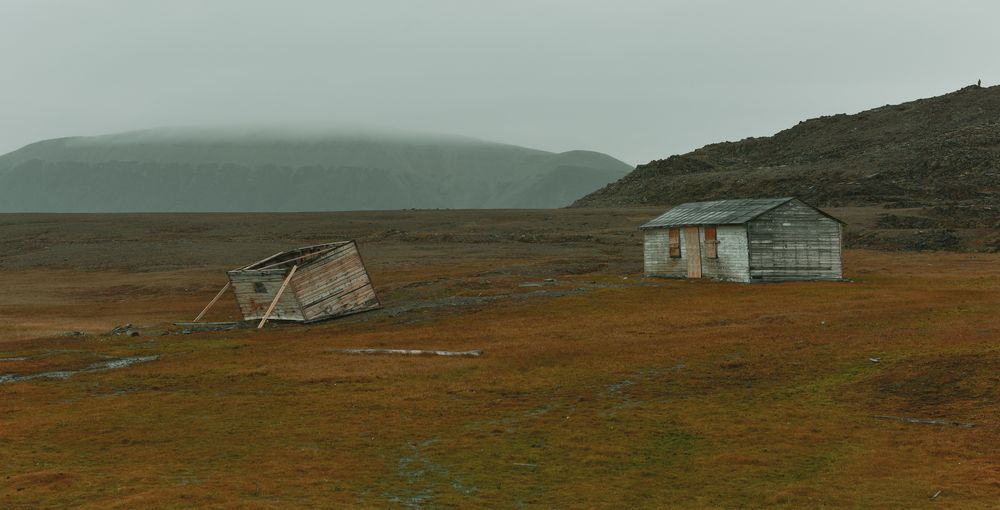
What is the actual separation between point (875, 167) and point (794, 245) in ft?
236

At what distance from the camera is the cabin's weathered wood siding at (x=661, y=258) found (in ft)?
171

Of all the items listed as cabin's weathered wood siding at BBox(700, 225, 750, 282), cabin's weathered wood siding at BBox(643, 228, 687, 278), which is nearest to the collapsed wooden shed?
cabin's weathered wood siding at BBox(643, 228, 687, 278)

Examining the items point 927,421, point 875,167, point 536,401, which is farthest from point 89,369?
point 875,167

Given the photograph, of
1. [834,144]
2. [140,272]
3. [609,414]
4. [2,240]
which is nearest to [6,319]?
[140,272]

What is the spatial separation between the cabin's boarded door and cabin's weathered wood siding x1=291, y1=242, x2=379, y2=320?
17.6m

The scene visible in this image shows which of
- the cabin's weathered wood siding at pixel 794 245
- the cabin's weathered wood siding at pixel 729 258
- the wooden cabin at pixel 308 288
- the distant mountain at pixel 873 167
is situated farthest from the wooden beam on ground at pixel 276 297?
the distant mountain at pixel 873 167

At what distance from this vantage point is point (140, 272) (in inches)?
2832

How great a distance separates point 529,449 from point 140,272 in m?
60.8

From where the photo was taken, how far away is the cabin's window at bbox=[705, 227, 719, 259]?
49.7m

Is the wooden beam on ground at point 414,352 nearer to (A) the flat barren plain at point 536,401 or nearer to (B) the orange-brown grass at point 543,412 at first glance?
(A) the flat barren plain at point 536,401

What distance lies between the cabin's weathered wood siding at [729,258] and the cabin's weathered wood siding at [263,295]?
863 inches

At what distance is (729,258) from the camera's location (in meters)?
48.9

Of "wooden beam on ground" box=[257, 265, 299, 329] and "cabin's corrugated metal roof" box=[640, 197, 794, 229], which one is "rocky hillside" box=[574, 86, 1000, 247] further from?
"wooden beam on ground" box=[257, 265, 299, 329]

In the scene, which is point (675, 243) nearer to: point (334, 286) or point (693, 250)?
point (693, 250)
